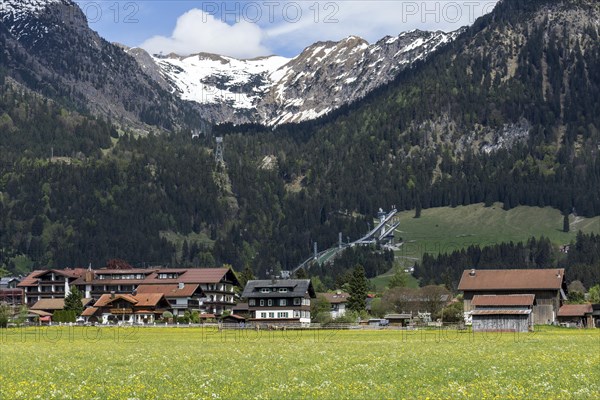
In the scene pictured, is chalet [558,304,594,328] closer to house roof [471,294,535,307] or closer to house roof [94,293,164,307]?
house roof [471,294,535,307]

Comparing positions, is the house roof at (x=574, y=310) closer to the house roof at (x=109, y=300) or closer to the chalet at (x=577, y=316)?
the chalet at (x=577, y=316)

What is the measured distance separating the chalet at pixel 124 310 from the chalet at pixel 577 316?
241 feet

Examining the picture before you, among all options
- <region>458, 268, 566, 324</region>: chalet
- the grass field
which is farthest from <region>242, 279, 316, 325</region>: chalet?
the grass field

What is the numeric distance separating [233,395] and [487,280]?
→ 13678cm

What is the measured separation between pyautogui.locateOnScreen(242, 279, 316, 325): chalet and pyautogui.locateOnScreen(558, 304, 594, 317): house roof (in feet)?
153

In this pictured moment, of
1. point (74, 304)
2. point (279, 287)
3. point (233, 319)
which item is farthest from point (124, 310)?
point (279, 287)

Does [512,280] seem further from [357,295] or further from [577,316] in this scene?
[357,295]

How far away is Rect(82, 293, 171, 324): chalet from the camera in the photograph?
18812 cm

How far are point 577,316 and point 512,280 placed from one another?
12213 millimetres

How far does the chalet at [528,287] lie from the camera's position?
552ft

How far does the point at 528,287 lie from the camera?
554 ft

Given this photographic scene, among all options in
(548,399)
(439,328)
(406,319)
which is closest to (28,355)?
(548,399)

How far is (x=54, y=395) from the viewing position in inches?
1548

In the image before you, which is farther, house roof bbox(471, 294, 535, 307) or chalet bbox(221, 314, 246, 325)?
chalet bbox(221, 314, 246, 325)
